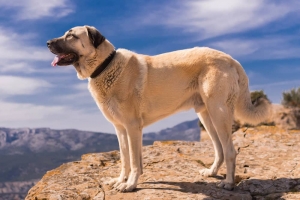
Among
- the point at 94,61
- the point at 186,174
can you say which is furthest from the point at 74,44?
the point at 186,174

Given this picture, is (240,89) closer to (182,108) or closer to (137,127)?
(182,108)

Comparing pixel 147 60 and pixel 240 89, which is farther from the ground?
pixel 147 60

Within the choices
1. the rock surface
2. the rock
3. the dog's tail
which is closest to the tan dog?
the dog's tail

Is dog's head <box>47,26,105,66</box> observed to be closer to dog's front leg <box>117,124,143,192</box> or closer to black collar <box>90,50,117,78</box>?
black collar <box>90,50,117,78</box>

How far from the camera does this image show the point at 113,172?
789cm

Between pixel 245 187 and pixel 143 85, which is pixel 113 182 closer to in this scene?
pixel 143 85

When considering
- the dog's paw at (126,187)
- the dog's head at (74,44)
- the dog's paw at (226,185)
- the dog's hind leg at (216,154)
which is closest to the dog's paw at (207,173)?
the dog's hind leg at (216,154)

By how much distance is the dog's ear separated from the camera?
630 centimetres

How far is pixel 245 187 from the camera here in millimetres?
6836

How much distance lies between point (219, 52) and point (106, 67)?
84.1 inches

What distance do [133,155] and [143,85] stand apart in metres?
1.21

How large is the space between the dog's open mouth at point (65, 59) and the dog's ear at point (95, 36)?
15.9 inches

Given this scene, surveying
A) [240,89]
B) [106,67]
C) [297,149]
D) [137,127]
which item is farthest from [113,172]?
[297,149]

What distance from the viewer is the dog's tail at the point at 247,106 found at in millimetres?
7121
